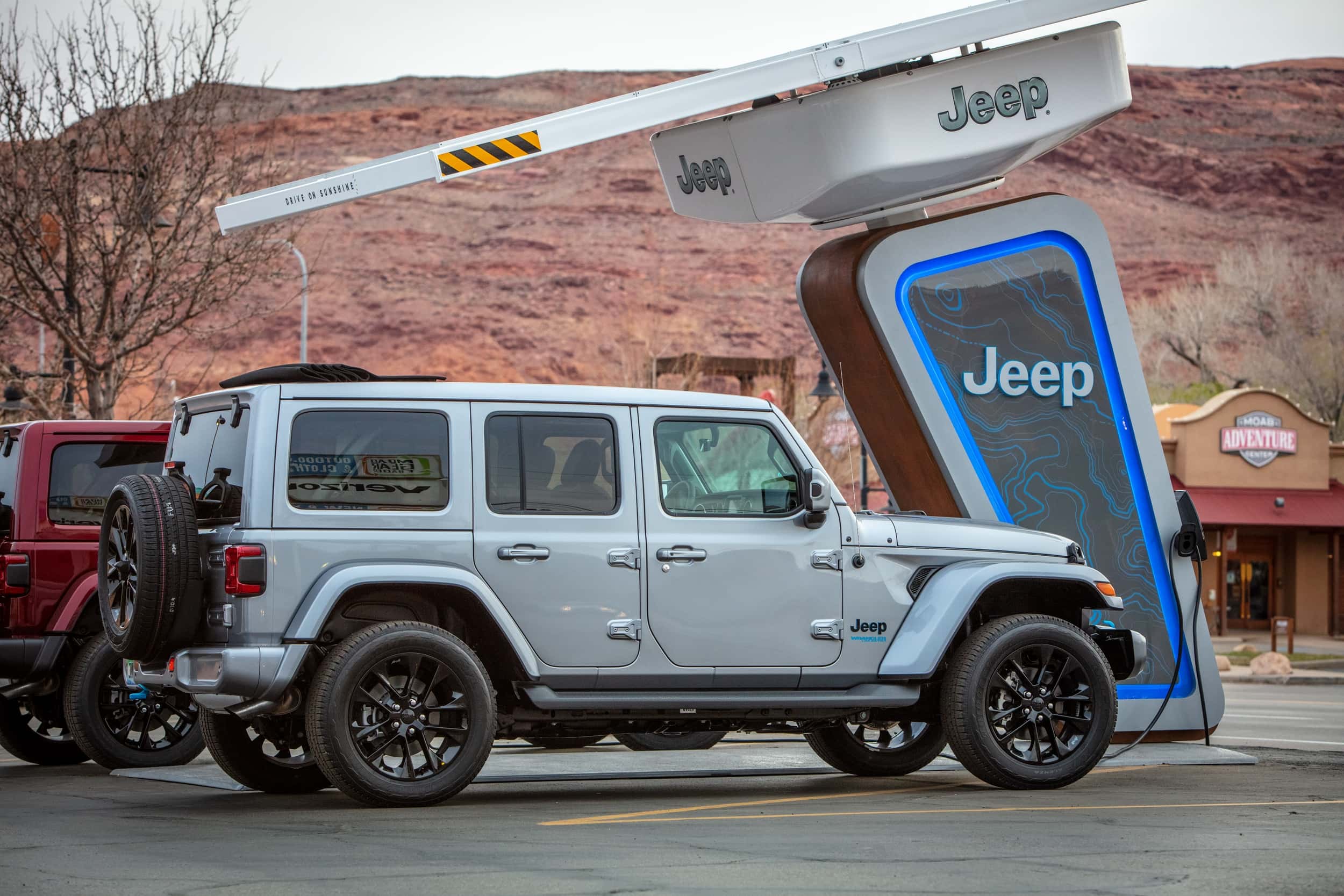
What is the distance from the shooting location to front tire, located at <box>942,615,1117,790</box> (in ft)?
28.7

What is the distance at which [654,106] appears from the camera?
1002 cm

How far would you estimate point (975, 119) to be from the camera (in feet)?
36.1

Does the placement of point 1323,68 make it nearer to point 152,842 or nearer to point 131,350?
point 131,350

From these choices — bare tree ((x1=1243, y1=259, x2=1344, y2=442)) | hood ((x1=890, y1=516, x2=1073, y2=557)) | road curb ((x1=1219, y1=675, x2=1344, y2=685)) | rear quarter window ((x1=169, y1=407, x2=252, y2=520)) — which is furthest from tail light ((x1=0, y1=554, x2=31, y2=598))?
bare tree ((x1=1243, y1=259, x2=1344, y2=442))

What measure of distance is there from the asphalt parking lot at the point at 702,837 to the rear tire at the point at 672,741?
1597 mm

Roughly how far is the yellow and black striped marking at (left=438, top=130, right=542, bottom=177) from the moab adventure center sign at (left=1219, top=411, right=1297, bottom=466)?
3505 centimetres

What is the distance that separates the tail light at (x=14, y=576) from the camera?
10.5 m

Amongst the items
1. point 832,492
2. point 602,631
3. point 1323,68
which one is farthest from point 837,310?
point 1323,68

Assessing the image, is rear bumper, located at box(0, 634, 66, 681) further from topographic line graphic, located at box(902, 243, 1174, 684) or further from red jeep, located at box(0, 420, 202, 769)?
topographic line graphic, located at box(902, 243, 1174, 684)

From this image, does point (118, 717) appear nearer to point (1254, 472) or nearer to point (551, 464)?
point (551, 464)

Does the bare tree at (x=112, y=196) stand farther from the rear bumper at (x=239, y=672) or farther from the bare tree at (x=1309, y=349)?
the bare tree at (x=1309, y=349)

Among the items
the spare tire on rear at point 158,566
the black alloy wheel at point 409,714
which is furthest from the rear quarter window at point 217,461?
the black alloy wheel at point 409,714

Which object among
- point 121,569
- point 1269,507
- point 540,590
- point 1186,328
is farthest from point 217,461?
point 1186,328

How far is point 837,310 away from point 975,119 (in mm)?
1615
